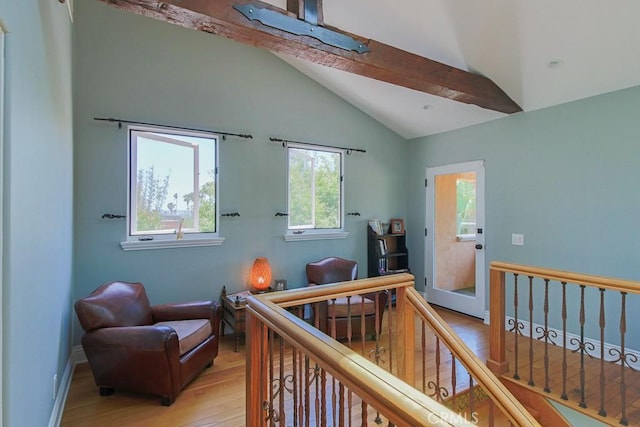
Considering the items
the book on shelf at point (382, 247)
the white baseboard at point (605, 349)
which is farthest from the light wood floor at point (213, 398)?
the book on shelf at point (382, 247)

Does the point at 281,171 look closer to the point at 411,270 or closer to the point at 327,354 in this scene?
the point at 411,270

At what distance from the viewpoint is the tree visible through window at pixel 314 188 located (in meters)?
4.32

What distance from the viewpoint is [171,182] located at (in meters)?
3.55

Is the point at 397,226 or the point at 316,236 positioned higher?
the point at 397,226

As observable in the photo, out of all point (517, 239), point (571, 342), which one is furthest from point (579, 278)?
point (517, 239)

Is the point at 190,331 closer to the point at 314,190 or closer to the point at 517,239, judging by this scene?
the point at 314,190

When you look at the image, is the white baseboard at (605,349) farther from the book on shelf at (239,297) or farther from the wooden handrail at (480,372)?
the book on shelf at (239,297)

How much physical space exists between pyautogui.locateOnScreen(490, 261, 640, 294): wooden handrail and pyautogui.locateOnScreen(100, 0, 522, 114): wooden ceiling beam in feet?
5.66

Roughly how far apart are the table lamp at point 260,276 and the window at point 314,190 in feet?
1.95

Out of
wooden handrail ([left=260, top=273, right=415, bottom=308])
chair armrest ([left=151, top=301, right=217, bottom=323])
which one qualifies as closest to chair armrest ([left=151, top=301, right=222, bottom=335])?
chair armrest ([left=151, top=301, right=217, bottom=323])

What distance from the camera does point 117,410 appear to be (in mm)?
2373

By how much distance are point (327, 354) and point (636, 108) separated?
3760 mm

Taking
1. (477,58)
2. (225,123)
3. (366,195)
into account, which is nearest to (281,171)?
(225,123)

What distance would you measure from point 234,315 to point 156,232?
1177 millimetres
